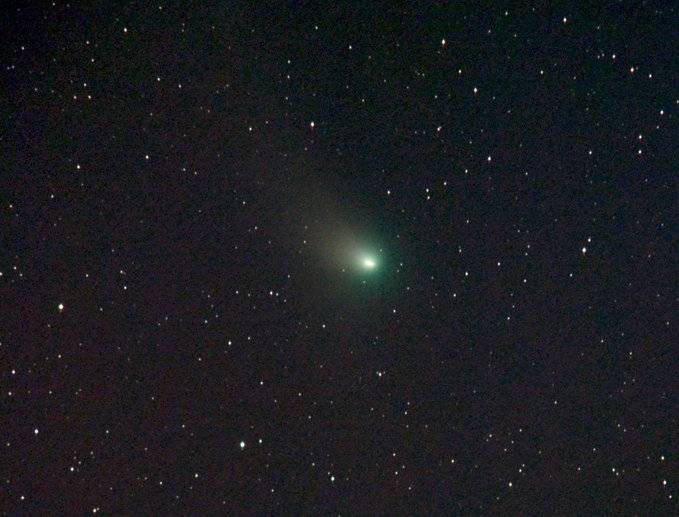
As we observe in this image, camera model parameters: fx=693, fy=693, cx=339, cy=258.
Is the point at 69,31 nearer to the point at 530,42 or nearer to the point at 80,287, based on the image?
the point at 80,287

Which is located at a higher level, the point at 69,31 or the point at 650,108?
the point at 69,31

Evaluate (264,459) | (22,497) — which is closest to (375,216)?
(264,459)

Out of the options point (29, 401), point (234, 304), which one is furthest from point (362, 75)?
point (29, 401)

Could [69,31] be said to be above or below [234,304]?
above

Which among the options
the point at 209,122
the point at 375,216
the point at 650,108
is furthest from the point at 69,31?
the point at 650,108

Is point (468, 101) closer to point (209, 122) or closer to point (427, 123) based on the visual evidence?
point (427, 123)

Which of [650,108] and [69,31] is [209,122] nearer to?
[69,31]
